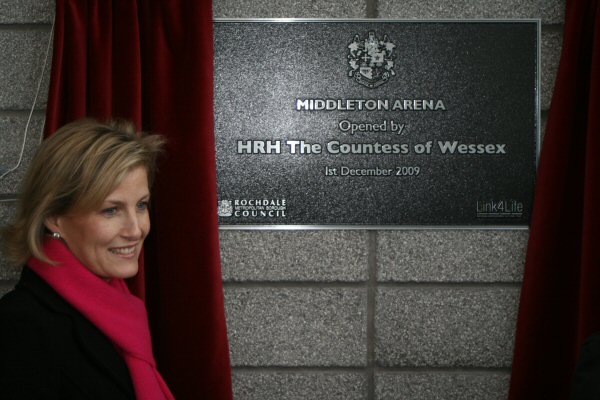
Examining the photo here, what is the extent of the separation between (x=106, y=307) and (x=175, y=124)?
795mm

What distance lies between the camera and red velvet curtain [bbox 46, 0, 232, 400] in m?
1.96

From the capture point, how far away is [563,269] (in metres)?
2.04

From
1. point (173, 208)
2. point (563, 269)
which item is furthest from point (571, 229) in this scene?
point (173, 208)

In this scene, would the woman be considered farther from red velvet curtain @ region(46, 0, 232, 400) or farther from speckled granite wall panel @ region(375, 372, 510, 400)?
speckled granite wall panel @ region(375, 372, 510, 400)

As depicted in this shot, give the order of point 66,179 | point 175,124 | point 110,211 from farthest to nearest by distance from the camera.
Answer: point 175,124, point 110,211, point 66,179

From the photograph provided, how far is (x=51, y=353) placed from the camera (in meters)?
1.20

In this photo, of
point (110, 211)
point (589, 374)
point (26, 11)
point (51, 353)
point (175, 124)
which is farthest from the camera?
point (26, 11)

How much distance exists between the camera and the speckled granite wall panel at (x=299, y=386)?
2.12 metres

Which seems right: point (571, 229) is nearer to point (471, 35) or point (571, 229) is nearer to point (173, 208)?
point (471, 35)

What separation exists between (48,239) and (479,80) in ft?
5.18

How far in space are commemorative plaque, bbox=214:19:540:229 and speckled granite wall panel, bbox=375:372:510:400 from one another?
0.57m

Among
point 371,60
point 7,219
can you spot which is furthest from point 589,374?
point 7,219

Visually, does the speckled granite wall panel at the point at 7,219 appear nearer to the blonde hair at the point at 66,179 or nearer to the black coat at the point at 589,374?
the blonde hair at the point at 66,179

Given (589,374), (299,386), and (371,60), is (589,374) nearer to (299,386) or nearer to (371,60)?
(299,386)
